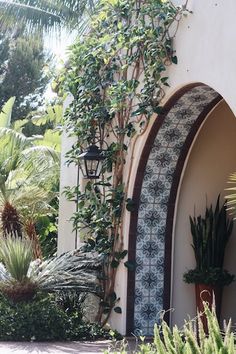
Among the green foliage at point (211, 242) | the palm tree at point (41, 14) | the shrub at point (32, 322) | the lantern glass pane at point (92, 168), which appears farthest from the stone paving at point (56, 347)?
the palm tree at point (41, 14)

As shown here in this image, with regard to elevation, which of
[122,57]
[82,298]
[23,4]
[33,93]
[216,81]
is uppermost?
[33,93]

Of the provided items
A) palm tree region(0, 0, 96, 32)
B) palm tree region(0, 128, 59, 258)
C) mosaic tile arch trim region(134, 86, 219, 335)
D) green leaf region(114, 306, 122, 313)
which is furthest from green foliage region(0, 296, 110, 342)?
palm tree region(0, 0, 96, 32)

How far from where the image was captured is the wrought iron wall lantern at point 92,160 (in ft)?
38.4

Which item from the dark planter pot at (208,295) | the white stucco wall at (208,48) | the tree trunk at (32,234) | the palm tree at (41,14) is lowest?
the dark planter pot at (208,295)

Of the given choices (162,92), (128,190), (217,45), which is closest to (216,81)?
(217,45)

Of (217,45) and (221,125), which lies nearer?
(217,45)

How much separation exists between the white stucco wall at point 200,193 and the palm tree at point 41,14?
5749mm

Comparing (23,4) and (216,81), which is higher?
(23,4)

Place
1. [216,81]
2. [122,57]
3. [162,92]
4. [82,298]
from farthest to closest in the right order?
[82,298] → [122,57] → [162,92] → [216,81]

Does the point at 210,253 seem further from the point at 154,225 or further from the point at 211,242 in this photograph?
the point at 154,225

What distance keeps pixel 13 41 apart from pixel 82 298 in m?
24.3

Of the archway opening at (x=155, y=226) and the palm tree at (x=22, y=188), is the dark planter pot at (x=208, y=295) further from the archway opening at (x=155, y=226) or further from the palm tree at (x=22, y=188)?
the palm tree at (x=22, y=188)

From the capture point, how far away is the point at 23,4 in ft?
56.1

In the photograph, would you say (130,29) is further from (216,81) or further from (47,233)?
(47,233)
